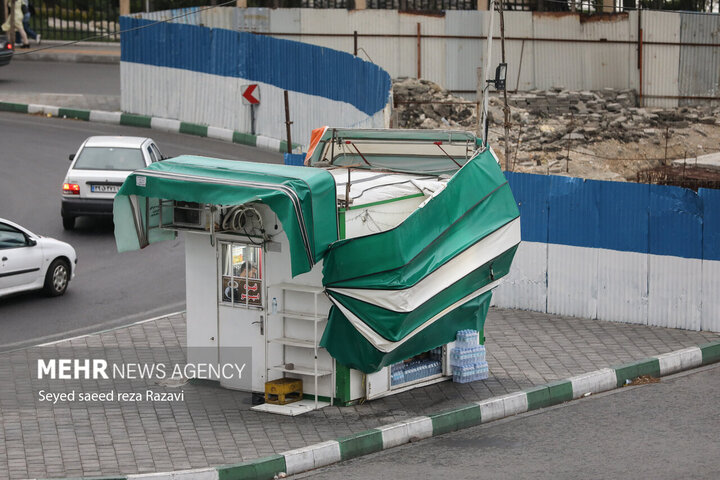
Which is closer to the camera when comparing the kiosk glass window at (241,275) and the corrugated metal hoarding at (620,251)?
the kiosk glass window at (241,275)

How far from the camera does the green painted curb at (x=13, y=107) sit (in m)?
31.6

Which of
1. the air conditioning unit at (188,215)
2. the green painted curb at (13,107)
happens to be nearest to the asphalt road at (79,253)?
the green painted curb at (13,107)

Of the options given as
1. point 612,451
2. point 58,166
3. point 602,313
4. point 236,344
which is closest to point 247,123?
point 58,166

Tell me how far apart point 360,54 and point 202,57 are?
20.3 ft

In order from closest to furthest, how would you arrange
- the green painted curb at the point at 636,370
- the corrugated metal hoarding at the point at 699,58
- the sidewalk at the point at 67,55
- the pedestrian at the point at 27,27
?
the green painted curb at the point at 636,370 < the corrugated metal hoarding at the point at 699,58 < the sidewalk at the point at 67,55 < the pedestrian at the point at 27,27

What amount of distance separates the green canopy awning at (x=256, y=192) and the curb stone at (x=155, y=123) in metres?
15.3

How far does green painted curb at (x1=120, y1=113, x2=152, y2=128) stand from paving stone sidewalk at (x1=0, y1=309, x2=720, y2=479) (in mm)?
15795

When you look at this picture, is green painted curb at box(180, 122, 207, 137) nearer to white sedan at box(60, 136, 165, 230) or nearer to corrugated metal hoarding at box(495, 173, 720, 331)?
white sedan at box(60, 136, 165, 230)

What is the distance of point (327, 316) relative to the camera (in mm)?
11664

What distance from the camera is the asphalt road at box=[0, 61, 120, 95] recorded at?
1339 inches

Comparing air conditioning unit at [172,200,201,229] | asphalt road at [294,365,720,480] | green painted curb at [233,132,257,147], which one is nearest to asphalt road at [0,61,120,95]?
green painted curb at [233,132,257,147]

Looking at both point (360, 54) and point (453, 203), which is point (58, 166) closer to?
point (360, 54)

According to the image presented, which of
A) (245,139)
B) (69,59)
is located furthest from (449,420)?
(69,59)

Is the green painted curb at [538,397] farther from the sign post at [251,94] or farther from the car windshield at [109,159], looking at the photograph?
the sign post at [251,94]
